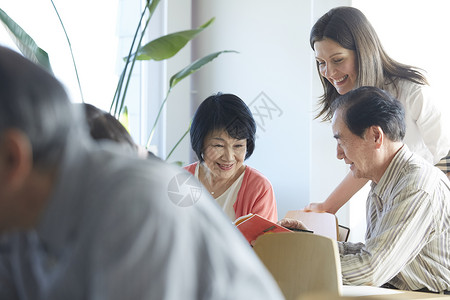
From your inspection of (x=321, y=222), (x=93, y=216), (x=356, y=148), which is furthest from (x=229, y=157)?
(x=93, y=216)

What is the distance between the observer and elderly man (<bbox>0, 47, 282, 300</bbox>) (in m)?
0.54

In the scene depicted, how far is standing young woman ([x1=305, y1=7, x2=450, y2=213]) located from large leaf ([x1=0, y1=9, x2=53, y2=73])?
4.06 ft

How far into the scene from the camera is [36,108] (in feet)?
1.77

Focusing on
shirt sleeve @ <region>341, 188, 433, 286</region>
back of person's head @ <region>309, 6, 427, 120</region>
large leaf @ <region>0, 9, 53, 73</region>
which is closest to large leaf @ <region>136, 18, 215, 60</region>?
large leaf @ <region>0, 9, 53, 73</region>

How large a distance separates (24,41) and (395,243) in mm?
1904

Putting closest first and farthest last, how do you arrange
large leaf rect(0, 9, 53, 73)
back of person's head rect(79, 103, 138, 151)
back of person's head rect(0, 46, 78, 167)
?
back of person's head rect(0, 46, 78, 167), back of person's head rect(79, 103, 138, 151), large leaf rect(0, 9, 53, 73)

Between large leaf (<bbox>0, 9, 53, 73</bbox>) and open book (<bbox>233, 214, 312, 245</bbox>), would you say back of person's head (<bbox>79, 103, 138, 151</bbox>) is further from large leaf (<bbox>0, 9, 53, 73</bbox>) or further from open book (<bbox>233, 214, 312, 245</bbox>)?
large leaf (<bbox>0, 9, 53, 73</bbox>)

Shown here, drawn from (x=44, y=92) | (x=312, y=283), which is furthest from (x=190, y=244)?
(x=312, y=283)

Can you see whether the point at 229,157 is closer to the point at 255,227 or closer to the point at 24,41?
the point at 255,227

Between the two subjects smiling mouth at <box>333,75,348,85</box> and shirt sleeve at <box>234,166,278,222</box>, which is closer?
shirt sleeve at <box>234,166,278,222</box>

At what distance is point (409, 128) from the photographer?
2656 mm

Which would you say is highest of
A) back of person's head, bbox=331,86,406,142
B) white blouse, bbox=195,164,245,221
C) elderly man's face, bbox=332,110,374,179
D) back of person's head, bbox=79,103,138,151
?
back of person's head, bbox=79,103,138,151

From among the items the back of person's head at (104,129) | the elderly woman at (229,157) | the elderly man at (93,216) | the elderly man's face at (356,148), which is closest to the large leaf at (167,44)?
the elderly woman at (229,157)

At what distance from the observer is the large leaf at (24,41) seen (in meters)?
2.85
